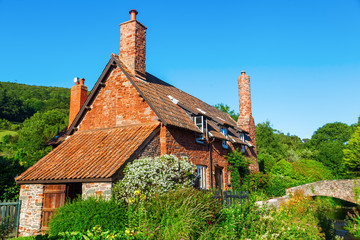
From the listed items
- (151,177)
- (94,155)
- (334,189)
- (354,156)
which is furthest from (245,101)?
(354,156)

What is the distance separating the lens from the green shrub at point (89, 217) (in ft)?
25.7

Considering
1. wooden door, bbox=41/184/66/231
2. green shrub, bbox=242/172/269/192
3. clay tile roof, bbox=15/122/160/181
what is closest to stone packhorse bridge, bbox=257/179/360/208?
green shrub, bbox=242/172/269/192

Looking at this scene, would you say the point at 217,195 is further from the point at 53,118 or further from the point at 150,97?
the point at 53,118

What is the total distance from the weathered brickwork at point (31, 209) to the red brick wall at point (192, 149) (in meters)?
5.62

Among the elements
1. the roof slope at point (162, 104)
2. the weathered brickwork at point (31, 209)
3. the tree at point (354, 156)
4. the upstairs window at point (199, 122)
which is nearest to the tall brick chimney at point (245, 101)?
the upstairs window at point (199, 122)

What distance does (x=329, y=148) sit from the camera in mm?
48750

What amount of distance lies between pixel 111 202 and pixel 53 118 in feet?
146

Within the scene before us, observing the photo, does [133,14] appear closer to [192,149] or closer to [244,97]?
[192,149]

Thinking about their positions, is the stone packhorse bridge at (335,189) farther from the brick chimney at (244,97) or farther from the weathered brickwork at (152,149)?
the weathered brickwork at (152,149)

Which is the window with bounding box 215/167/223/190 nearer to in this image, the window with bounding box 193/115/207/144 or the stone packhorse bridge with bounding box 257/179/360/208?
the window with bounding box 193/115/207/144

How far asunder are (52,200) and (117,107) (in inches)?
216

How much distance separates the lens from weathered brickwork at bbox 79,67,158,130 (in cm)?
1401

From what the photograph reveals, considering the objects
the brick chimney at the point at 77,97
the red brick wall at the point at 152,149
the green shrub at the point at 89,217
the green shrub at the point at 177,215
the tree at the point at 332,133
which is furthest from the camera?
the tree at the point at 332,133

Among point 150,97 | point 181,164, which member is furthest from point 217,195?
point 150,97
